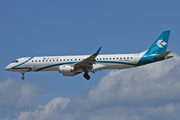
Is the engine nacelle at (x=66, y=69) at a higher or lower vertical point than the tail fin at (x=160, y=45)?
lower

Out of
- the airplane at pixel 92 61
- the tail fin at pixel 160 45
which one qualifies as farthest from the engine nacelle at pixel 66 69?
the tail fin at pixel 160 45

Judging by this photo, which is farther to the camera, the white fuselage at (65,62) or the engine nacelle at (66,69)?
the white fuselage at (65,62)

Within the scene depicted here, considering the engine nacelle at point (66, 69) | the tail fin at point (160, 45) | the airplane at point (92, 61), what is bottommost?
the engine nacelle at point (66, 69)

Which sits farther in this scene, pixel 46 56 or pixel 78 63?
pixel 46 56

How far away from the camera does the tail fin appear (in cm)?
5861

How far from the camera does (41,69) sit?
59.4m

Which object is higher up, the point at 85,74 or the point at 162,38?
the point at 162,38

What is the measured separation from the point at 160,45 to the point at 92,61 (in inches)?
510

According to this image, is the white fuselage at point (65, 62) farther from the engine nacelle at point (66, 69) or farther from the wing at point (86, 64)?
the engine nacelle at point (66, 69)

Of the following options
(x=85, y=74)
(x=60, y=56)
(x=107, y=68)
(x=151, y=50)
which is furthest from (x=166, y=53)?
(x=60, y=56)

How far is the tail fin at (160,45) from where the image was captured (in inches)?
2308

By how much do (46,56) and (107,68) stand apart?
11.3 meters

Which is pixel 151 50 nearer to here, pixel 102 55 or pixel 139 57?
pixel 139 57

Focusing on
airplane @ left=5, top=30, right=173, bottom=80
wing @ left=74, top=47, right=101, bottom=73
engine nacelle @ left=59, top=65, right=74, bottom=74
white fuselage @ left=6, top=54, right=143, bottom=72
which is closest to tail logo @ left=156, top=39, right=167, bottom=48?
airplane @ left=5, top=30, right=173, bottom=80
